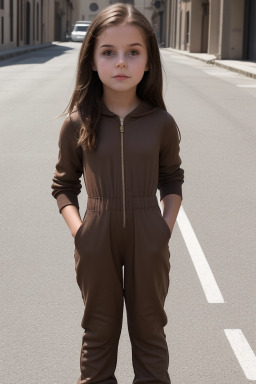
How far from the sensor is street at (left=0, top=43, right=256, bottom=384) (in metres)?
4.26

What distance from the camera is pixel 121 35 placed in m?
3.01

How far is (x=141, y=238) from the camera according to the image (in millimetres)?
3000

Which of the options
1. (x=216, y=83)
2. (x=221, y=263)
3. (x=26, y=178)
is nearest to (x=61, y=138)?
(x=221, y=263)

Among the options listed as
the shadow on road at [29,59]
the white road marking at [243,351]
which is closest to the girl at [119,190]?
the white road marking at [243,351]

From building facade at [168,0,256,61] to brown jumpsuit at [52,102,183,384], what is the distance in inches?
1668

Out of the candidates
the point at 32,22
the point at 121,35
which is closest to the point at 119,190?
the point at 121,35

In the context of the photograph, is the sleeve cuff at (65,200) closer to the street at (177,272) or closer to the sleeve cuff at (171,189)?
the sleeve cuff at (171,189)

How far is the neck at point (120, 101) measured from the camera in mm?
3104

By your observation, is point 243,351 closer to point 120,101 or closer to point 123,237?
point 123,237

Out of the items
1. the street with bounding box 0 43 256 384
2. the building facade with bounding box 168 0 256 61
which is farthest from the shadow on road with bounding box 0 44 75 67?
the street with bounding box 0 43 256 384

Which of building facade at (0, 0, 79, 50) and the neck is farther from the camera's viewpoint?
building facade at (0, 0, 79, 50)

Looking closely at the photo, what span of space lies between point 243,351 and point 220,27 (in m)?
44.4

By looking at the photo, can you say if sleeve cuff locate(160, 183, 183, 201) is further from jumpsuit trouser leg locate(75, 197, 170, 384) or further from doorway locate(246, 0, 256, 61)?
doorway locate(246, 0, 256, 61)

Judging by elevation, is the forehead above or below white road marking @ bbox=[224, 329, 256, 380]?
above
